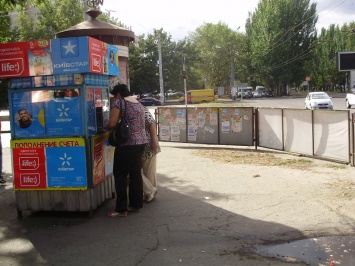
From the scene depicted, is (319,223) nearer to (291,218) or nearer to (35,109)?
(291,218)

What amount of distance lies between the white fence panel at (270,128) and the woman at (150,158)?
18.7 feet

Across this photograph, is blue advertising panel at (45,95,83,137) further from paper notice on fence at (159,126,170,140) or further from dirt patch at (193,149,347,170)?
paper notice on fence at (159,126,170,140)

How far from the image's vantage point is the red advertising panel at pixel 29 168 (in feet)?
18.7

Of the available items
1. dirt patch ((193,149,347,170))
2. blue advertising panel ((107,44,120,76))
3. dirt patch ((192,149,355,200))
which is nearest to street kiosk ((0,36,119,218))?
blue advertising panel ((107,44,120,76))

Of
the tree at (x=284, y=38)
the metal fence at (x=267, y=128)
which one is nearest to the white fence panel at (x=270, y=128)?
the metal fence at (x=267, y=128)

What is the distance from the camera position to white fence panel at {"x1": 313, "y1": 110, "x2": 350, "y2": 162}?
30.2 ft

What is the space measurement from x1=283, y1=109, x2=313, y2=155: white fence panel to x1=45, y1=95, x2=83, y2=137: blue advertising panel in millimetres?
6424

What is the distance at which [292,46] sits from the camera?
2709 inches

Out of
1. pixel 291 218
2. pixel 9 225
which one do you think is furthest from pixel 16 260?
pixel 291 218

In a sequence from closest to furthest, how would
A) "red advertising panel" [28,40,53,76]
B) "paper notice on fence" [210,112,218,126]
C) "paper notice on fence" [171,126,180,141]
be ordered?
"red advertising panel" [28,40,53,76], "paper notice on fence" [210,112,218,126], "paper notice on fence" [171,126,180,141]

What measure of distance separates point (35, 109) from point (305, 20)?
2692 inches

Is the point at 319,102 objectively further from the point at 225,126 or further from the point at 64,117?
the point at 64,117

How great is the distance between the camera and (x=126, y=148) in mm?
5715

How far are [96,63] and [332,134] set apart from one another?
6.13 meters
